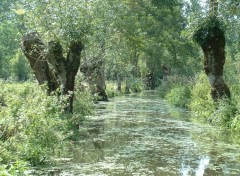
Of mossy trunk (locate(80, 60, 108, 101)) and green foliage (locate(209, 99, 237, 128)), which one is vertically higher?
mossy trunk (locate(80, 60, 108, 101))

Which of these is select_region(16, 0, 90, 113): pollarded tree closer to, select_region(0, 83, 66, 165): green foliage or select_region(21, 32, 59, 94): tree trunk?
select_region(21, 32, 59, 94): tree trunk

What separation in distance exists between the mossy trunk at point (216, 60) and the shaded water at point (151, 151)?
2142mm

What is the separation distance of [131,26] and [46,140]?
96.7 feet

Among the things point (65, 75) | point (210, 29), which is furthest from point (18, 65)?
point (210, 29)

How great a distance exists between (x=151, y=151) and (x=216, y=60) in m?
8.34

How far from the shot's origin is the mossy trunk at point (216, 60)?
727 inches

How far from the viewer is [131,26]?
3853 centimetres

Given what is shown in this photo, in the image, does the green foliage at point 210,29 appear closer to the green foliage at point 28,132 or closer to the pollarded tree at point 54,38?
the pollarded tree at point 54,38

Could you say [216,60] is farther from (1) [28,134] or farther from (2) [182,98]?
(2) [182,98]

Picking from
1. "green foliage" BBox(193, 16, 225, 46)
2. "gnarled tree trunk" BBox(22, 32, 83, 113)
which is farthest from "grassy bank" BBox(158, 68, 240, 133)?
"gnarled tree trunk" BBox(22, 32, 83, 113)

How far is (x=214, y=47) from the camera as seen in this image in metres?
18.6

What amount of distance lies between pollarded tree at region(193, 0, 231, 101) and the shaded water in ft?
7.30

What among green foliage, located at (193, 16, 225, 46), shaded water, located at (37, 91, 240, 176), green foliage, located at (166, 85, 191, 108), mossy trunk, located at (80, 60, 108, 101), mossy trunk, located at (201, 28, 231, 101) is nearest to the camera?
shaded water, located at (37, 91, 240, 176)

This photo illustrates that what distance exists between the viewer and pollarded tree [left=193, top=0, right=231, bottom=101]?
1830cm
